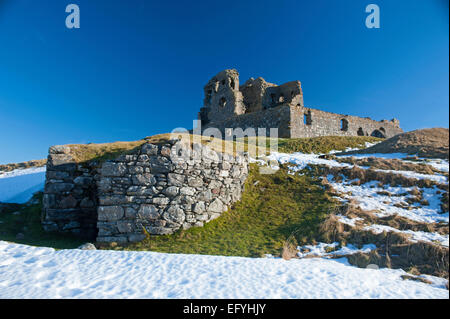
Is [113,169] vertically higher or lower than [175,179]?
higher

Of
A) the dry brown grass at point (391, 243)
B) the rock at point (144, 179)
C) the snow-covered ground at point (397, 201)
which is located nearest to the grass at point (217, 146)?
the rock at point (144, 179)

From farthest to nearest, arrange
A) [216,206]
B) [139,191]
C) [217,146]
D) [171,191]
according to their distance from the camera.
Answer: [217,146] < [216,206] < [171,191] < [139,191]

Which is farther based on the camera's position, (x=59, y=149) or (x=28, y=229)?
(x=59, y=149)

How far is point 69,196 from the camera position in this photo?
9.61 metres

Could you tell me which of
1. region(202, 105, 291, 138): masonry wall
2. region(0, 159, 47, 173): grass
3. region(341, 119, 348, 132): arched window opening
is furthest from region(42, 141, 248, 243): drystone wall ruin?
region(341, 119, 348, 132): arched window opening

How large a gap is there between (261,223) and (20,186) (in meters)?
14.5

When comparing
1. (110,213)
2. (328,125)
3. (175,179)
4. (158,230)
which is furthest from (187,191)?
(328,125)

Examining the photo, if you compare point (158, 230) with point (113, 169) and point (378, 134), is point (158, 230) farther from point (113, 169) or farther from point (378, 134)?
point (378, 134)

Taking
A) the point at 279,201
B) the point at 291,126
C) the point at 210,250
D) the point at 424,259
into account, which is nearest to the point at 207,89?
the point at 291,126

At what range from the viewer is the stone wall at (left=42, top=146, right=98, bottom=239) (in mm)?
9312

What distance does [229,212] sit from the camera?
10344 mm

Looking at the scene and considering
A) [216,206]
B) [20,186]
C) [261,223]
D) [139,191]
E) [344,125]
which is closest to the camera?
[139,191]
